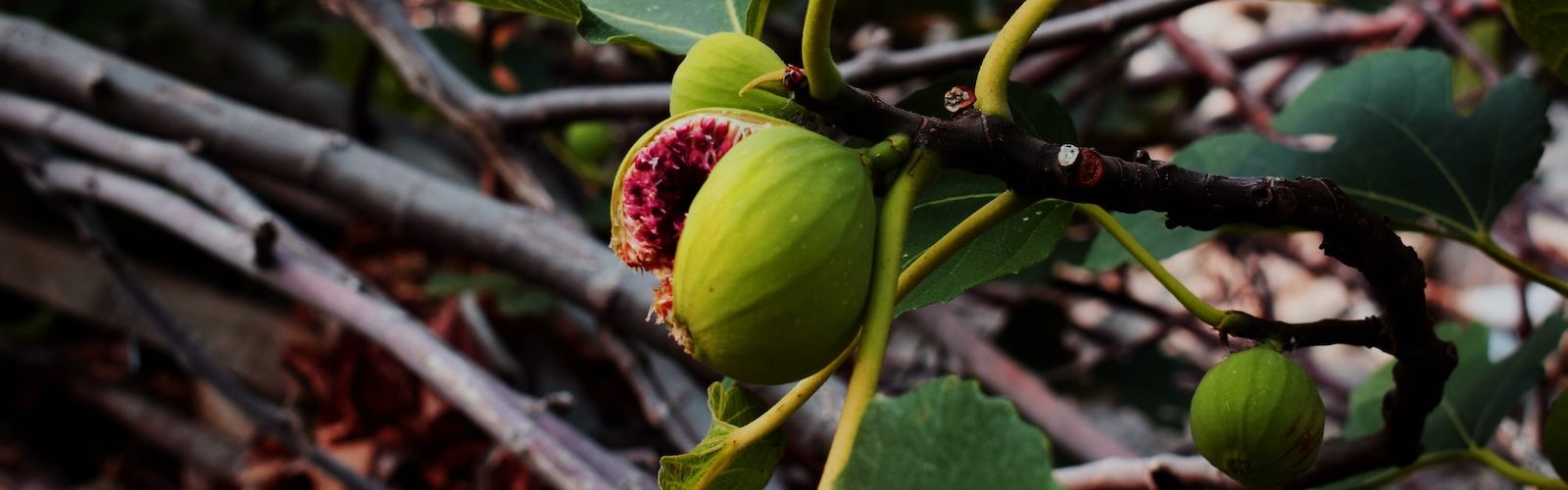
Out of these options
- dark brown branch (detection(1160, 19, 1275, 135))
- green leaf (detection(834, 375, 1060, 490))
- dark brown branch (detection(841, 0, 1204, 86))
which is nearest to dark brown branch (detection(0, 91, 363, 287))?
dark brown branch (detection(841, 0, 1204, 86))

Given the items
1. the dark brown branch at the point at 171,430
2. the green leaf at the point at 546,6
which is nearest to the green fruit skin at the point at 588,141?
the dark brown branch at the point at 171,430

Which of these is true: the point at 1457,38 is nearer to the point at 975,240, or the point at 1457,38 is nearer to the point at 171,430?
the point at 975,240

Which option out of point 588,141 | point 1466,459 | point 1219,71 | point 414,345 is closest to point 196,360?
point 414,345

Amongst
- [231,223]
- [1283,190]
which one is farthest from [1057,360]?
[1283,190]

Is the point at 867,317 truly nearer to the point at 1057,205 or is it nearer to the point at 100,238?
the point at 1057,205

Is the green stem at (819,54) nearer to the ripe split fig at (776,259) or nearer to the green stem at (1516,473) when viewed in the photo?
the ripe split fig at (776,259)

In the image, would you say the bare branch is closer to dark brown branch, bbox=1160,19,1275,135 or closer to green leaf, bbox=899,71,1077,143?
green leaf, bbox=899,71,1077,143
